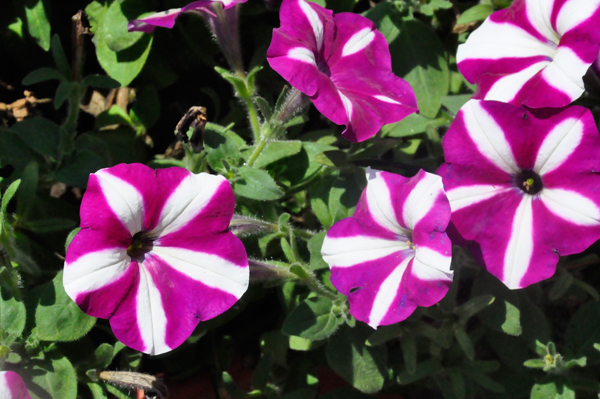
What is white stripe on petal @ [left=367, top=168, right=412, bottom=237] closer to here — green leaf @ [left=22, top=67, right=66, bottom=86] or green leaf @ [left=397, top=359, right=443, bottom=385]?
green leaf @ [left=397, top=359, right=443, bottom=385]

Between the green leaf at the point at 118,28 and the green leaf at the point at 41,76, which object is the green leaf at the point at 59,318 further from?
the green leaf at the point at 118,28

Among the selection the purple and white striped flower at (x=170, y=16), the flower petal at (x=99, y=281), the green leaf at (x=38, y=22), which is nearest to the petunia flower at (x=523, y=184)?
the purple and white striped flower at (x=170, y=16)

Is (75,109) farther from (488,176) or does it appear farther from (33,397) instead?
(488,176)

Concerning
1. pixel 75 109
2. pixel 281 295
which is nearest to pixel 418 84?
pixel 281 295

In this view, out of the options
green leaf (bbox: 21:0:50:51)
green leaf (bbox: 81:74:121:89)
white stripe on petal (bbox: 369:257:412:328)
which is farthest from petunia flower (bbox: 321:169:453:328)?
green leaf (bbox: 21:0:50:51)

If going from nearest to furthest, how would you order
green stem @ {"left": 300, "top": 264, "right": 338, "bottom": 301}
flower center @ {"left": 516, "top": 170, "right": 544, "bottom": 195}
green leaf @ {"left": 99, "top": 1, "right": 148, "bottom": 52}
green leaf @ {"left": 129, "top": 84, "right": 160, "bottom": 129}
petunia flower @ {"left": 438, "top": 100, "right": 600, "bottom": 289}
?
petunia flower @ {"left": 438, "top": 100, "right": 600, "bottom": 289}
flower center @ {"left": 516, "top": 170, "right": 544, "bottom": 195}
green stem @ {"left": 300, "top": 264, "right": 338, "bottom": 301}
green leaf @ {"left": 99, "top": 1, "right": 148, "bottom": 52}
green leaf @ {"left": 129, "top": 84, "right": 160, "bottom": 129}

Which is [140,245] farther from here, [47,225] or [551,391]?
[551,391]
